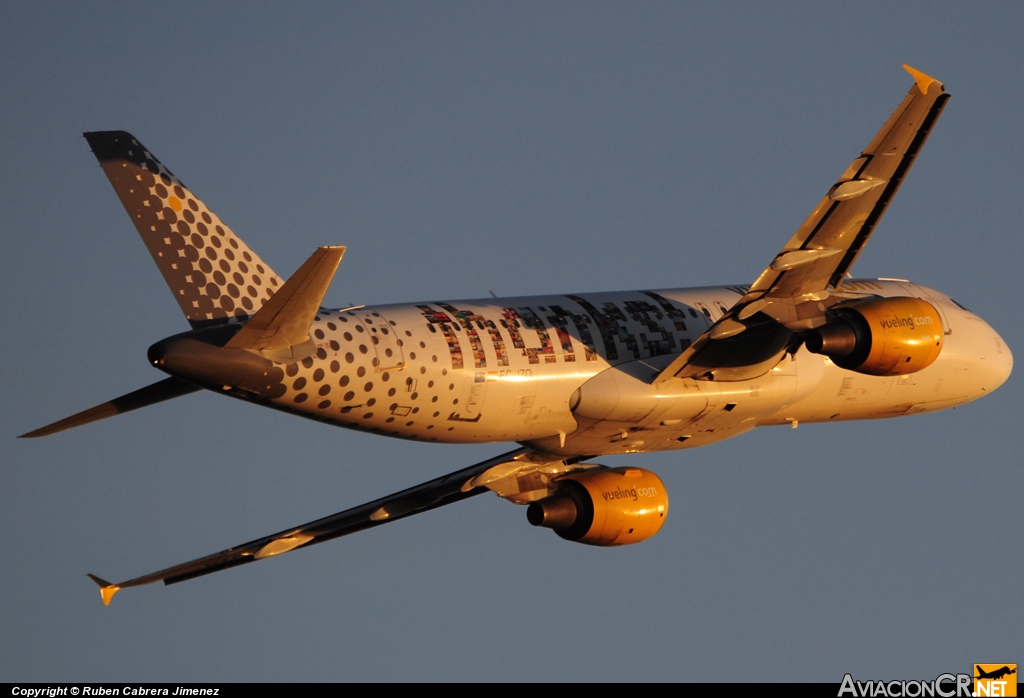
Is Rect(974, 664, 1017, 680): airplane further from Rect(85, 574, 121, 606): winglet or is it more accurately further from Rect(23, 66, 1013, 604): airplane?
Rect(85, 574, 121, 606): winglet

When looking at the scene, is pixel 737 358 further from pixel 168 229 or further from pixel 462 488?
pixel 168 229

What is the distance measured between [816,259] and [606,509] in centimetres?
896

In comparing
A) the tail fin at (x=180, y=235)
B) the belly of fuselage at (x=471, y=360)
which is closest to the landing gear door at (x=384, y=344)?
the belly of fuselage at (x=471, y=360)

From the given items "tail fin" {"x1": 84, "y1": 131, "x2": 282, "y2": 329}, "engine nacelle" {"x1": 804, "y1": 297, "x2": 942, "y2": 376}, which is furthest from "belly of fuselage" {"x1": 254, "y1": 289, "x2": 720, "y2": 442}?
"engine nacelle" {"x1": 804, "y1": 297, "x2": 942, "y2": 376}

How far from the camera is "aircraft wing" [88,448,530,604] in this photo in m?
39.8

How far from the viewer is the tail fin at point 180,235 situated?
106ft

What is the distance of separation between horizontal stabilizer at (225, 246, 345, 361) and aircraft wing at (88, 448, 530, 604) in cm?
984

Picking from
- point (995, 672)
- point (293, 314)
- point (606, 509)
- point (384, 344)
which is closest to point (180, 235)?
point (293, 314)

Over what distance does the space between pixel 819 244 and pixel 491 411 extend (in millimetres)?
7661

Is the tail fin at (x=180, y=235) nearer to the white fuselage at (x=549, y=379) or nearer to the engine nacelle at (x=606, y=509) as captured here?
the white fuselage at (x=549, y=379)

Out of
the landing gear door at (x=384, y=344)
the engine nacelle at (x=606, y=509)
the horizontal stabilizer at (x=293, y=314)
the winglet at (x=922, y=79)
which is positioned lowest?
the engine nacelle at (x=606, y=509)

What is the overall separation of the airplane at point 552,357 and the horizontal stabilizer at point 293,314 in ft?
0.11

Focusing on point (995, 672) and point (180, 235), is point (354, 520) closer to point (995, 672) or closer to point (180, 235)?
point (180, 235)

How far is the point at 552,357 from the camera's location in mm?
35125
